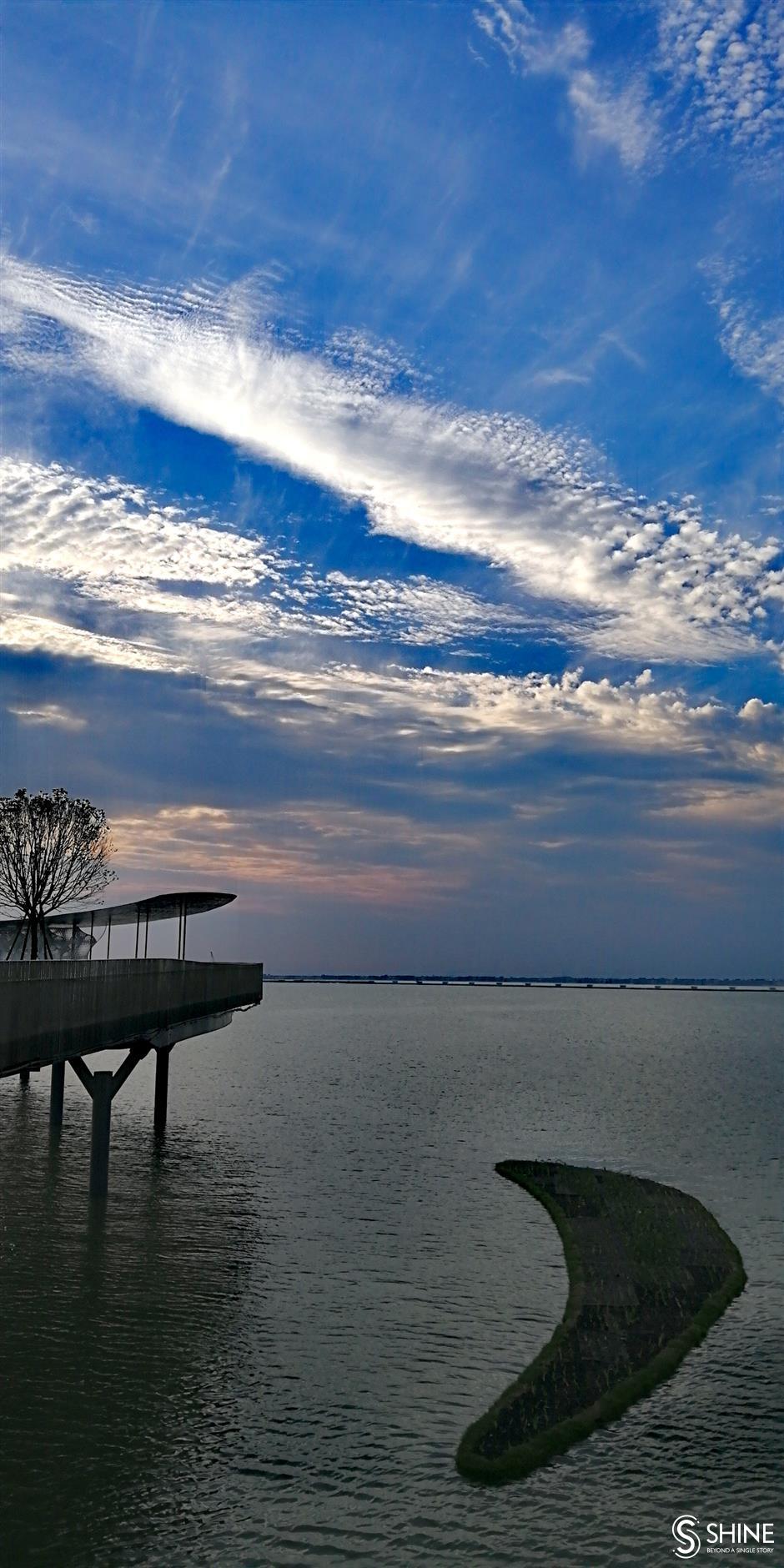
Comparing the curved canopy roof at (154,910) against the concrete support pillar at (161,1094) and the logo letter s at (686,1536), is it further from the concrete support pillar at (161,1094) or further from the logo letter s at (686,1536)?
the logo letter s at (686,1536)

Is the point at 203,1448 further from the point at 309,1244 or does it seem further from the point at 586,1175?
the point at 586,1175

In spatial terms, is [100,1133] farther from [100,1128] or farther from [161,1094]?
[161,1094]

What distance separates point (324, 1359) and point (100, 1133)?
12450 mm

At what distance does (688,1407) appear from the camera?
54.6 feet

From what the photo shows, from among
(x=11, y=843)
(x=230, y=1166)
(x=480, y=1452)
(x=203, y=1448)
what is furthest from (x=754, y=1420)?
(x=11, y=843)

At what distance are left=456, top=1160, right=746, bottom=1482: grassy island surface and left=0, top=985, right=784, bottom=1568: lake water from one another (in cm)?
35

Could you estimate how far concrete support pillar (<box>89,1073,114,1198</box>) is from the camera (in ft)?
94.4

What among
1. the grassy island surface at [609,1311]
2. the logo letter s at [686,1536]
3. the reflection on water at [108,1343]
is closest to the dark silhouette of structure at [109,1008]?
the reflection on water at [108,1343]

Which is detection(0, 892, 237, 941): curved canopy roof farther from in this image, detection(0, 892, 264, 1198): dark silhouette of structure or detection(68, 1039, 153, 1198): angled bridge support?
detection(68, 1039, 153, 1198): angled bridge support

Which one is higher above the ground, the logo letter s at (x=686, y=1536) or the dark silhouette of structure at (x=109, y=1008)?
the dark silhouette of structure at (x=109, y=1008)

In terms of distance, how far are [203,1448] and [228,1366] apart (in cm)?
308

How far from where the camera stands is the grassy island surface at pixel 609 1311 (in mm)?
15352

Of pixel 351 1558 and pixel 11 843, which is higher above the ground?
pixel 11 843

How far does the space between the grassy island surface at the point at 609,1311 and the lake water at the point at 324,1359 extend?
0.35 meters
